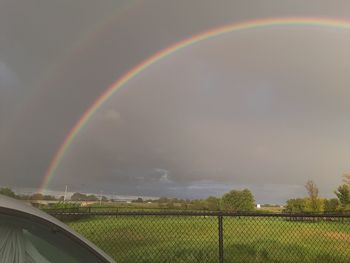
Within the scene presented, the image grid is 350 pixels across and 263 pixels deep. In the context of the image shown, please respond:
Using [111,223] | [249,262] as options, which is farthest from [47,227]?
[249,262]

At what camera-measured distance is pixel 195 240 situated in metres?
10.2

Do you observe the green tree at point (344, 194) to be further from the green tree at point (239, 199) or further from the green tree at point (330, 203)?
the green tree at point (239, 199)

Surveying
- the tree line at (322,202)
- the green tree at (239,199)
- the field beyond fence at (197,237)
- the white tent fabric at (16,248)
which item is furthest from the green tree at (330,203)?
the white tent fabric at (16,248)

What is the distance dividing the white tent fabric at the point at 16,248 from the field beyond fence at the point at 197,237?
420cm

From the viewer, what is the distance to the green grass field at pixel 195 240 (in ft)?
26.1

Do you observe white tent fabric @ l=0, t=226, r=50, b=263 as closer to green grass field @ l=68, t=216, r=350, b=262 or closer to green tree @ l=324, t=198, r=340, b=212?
green grass field @ l=68, t=216, r=350, b=262

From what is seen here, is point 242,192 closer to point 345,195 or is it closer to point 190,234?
point 345,195

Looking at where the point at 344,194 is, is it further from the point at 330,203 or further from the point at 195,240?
the point at 195,240

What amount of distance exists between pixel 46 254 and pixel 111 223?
614 cm

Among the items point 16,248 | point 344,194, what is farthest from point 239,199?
point 16,248

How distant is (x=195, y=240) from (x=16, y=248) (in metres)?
8.73

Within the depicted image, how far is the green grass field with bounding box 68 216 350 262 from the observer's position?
7961mm

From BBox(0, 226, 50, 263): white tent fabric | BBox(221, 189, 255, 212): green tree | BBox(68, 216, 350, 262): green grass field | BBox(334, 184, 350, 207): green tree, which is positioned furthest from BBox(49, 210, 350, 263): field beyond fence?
BBox(334, 184, 350, 207): green tree

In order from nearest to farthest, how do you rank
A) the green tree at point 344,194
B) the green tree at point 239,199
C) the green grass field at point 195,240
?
the green grass field at point 195,240
the green tree at point 239,199
the green tree at point 344,194
